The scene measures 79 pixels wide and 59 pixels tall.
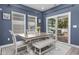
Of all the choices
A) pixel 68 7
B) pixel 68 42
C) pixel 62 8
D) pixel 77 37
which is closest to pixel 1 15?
pixel 62 8

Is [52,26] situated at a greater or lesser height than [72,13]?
lesser

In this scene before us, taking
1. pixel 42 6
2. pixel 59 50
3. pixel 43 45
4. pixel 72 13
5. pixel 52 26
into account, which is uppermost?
pixel 42 6

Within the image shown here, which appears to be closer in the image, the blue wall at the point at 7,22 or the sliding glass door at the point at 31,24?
the blue wall at the point at 7,22

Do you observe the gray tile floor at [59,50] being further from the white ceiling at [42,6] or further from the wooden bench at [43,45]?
the white ceiling at [42,6]

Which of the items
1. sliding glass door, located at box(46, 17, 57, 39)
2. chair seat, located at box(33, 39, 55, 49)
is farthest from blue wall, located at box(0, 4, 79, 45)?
chair seat, located at box(33, 39, 55, 49)

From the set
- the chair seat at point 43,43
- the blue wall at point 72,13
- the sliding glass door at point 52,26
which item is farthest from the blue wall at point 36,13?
the chair seat at point 43,43

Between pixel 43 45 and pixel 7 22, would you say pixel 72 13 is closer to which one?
pixel 43 45

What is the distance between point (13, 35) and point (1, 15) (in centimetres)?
54

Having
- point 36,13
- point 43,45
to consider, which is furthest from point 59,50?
point 36,13

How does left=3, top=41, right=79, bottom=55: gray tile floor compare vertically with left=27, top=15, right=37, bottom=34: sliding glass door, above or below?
below

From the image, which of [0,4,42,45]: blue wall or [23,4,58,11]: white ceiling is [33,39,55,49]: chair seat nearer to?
[0,4,42,45]: blue wall

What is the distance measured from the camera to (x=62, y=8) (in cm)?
178
